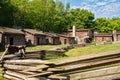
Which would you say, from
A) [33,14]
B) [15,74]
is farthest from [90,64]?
[33,14]

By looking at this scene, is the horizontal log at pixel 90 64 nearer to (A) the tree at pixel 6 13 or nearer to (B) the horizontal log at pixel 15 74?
(B) the horizontal log at pixel 15 74

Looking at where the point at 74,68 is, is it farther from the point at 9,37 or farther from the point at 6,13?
the point at 6,13

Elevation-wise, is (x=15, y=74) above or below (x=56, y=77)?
below

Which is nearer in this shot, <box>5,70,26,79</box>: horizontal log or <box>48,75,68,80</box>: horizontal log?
<box>48,75,68,80</box>: horizontal log

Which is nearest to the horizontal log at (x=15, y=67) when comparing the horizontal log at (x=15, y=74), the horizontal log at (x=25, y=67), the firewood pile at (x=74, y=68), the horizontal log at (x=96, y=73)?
the horizontal log at (x=25, y=67)

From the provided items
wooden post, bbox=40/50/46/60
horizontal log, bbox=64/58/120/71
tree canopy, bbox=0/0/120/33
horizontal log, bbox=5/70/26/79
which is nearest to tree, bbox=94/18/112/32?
tree canopy, bbox=0/0/120/33

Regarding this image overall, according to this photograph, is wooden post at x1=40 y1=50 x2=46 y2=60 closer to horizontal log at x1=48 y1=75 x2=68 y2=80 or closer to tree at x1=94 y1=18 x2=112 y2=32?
horizontal log at x1=48 y1=75 x2=68 y2=80

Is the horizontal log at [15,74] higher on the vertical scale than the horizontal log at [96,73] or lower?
lower

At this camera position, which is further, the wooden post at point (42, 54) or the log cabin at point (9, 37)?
the log cabin at point (9, 37)

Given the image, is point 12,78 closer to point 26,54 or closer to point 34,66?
point 34,66

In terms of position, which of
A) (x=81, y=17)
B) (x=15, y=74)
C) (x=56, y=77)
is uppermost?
(x=81, y=17)

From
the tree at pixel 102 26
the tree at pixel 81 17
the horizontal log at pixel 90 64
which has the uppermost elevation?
the tree at pixel 81 17

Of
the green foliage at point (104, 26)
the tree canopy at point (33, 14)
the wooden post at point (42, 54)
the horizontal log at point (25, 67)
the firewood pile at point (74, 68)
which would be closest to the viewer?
the firewood pile at point (74, 68)

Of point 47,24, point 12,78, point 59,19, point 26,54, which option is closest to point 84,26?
point 59,19
